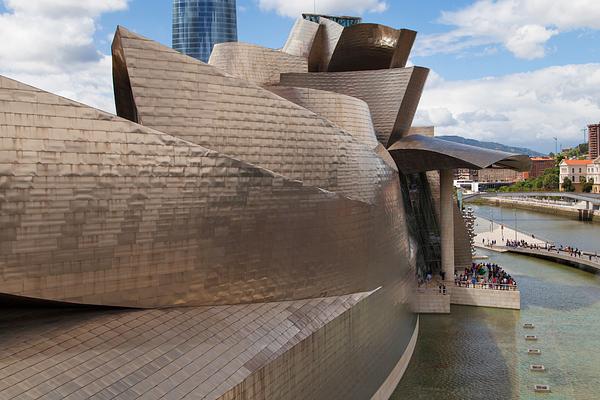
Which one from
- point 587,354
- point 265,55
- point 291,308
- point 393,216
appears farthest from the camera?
point 265,55

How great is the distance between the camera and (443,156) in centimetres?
2711

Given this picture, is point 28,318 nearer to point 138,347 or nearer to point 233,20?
point 138,347

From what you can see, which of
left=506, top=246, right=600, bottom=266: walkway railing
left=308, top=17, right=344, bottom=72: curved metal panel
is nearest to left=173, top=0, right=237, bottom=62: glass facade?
left=506, top=246, right=600, bottom=266: walkway railing

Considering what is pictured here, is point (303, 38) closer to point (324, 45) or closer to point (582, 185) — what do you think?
point (324, 45)

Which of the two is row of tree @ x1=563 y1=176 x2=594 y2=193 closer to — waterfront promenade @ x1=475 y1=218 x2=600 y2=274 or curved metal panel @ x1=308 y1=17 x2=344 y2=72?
waterfront promenade @ x1=475 y1=218 x2=600 y2=274

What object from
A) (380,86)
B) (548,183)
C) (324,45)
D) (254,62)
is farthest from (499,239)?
(548,183)

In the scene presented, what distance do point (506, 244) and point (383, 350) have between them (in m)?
36.8

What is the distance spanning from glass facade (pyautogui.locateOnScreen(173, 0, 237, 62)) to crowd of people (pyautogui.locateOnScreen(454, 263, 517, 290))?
321 feet

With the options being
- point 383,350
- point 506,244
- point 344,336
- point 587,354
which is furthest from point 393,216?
point 506,244

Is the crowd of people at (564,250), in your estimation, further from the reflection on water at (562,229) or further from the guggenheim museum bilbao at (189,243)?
the guggenheim museum bilbao at (189,243)

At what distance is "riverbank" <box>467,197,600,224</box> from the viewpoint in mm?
88363

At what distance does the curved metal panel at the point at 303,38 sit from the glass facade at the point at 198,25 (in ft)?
315

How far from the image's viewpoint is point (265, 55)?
2536 centimetres

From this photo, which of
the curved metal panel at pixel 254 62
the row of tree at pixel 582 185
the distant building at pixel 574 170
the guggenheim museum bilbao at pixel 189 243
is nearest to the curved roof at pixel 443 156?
the curved metal panel at pixel 254 62
